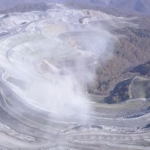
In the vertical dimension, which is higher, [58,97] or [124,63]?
[58,97]

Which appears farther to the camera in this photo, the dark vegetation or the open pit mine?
the dark vegetation

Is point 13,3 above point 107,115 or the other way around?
the other way around

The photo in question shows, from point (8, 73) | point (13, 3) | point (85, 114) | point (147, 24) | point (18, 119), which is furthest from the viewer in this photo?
point (13, 3)

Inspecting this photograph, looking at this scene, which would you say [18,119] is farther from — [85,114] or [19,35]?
[19,35]

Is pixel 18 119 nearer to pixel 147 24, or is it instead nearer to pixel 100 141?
pixel 100 141

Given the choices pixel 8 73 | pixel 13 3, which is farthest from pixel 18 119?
pixel 13 3

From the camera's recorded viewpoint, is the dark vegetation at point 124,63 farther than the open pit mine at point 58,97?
Yes

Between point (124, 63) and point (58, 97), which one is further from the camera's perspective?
point (124, 63)

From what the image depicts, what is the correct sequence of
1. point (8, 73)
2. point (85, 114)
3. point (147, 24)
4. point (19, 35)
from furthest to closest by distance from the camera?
point (147, 24)
point (19, 35)
point (8, 73)
point (85, 114)

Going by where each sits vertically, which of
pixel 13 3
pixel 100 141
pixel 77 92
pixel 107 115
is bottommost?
pixel 13 3

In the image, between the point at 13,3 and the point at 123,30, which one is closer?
the point at 123,30
